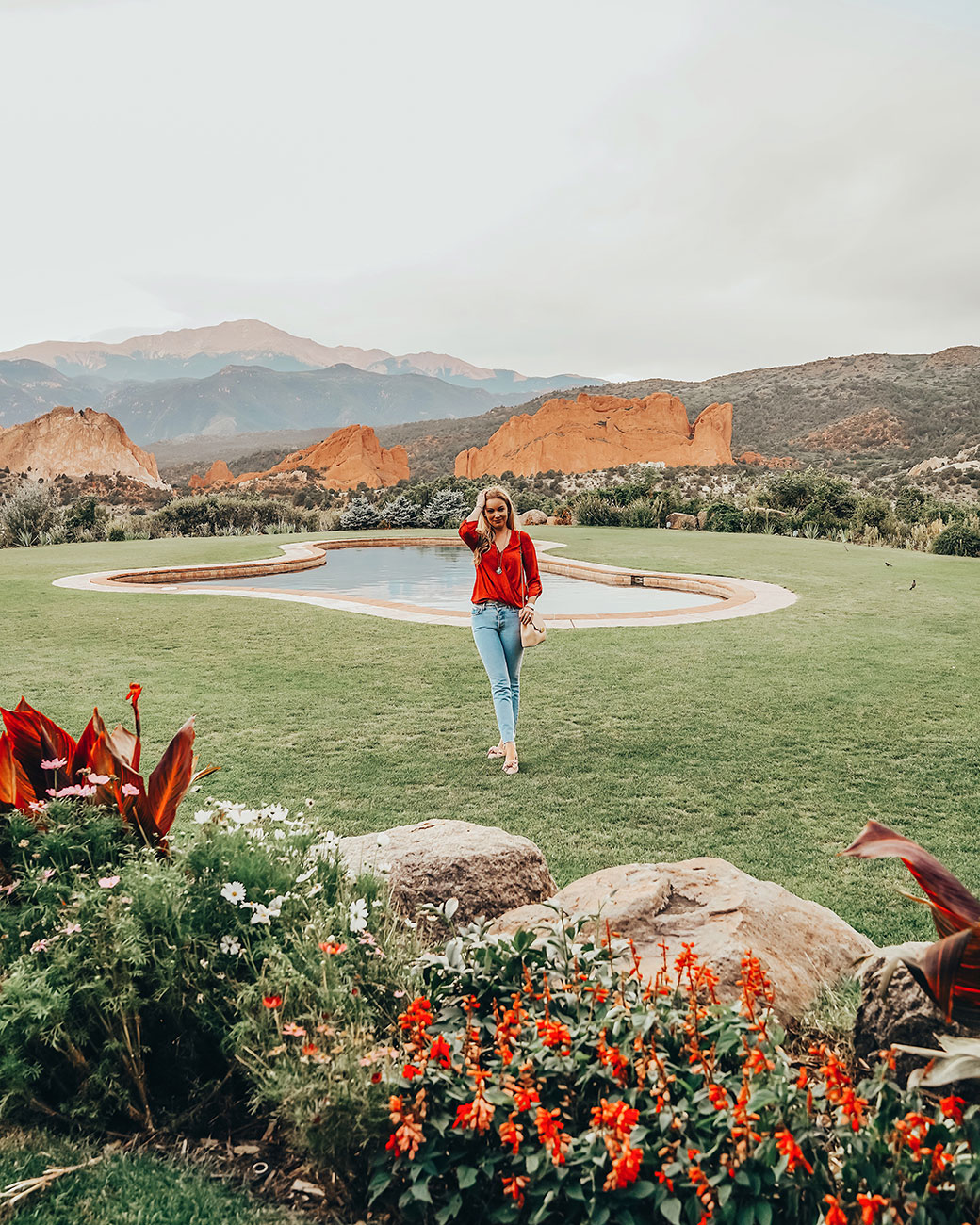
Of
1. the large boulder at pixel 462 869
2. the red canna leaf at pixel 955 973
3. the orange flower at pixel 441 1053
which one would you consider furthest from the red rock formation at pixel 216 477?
the red canna leaf at pixel 955 973

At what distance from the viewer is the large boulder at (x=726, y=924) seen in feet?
6.22

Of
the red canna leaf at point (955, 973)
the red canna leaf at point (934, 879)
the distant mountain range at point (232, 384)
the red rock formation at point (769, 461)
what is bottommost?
the red canna leaf at point (955, 973)

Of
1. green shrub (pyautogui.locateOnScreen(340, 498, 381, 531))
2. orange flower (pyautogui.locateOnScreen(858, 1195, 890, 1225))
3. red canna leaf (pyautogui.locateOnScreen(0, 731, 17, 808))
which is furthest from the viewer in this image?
green shrub (pyautogui.locateOnScreen(340, 498, 381, 531))

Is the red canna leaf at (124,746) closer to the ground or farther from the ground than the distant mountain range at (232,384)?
closer to the ground

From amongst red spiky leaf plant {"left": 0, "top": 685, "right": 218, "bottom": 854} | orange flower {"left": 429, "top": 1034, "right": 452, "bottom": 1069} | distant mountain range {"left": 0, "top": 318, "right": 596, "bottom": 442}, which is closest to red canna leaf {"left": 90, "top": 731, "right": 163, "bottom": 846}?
red spiky leaf plant {"left": 0, "top": 685, "right": 218, "bottom": 854}

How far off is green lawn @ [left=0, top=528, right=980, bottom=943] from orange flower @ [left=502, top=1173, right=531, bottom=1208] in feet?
5.07

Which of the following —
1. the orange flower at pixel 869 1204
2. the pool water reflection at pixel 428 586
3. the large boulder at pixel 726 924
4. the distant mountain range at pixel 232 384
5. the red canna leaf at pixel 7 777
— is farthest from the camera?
the distant mountain range at pixel 232 384

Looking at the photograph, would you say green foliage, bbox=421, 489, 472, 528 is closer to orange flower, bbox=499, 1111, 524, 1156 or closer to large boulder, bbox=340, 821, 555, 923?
large boulder, bbox=340, 821, 555, 923

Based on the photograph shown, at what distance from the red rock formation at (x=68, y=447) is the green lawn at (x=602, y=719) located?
5437 cm

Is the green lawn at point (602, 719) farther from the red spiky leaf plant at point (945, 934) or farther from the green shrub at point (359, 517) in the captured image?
the green shrub at point (359, 517)

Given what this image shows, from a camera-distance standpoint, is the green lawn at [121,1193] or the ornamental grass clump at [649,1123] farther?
the green lawn at [121,1193]

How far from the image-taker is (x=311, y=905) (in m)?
1.88

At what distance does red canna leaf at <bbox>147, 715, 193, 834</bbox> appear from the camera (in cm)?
204

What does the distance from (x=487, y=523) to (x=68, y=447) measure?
204 feet
